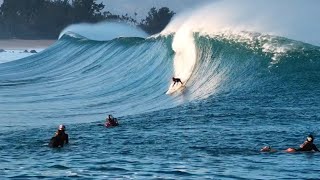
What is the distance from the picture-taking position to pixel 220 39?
3497 cm

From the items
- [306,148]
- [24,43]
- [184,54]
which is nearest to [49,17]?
[24,43]

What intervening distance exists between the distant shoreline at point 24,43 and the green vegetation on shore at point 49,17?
17.8 feet

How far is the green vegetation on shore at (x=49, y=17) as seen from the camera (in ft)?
575

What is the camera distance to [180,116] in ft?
71.5

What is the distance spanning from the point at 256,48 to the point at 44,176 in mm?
18423

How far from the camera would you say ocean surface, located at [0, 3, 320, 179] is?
14.5 m

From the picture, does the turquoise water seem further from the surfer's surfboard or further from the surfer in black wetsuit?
the surfer's surfboard

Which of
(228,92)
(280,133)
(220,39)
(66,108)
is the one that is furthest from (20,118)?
(220,39)

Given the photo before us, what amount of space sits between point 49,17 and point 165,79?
146716mm

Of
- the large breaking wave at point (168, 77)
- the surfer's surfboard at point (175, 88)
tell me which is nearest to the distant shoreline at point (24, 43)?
the large breaking wave at point (168, 77)

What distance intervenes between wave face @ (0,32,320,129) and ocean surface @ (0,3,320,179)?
2.8 inches

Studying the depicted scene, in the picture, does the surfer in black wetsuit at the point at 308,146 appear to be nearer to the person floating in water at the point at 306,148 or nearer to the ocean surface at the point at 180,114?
the person floating in water at the point at 306,148

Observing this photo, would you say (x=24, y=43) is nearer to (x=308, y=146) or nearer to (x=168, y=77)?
(x=168, y=77)

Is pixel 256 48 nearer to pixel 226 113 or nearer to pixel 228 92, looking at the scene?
pixel 228 92
